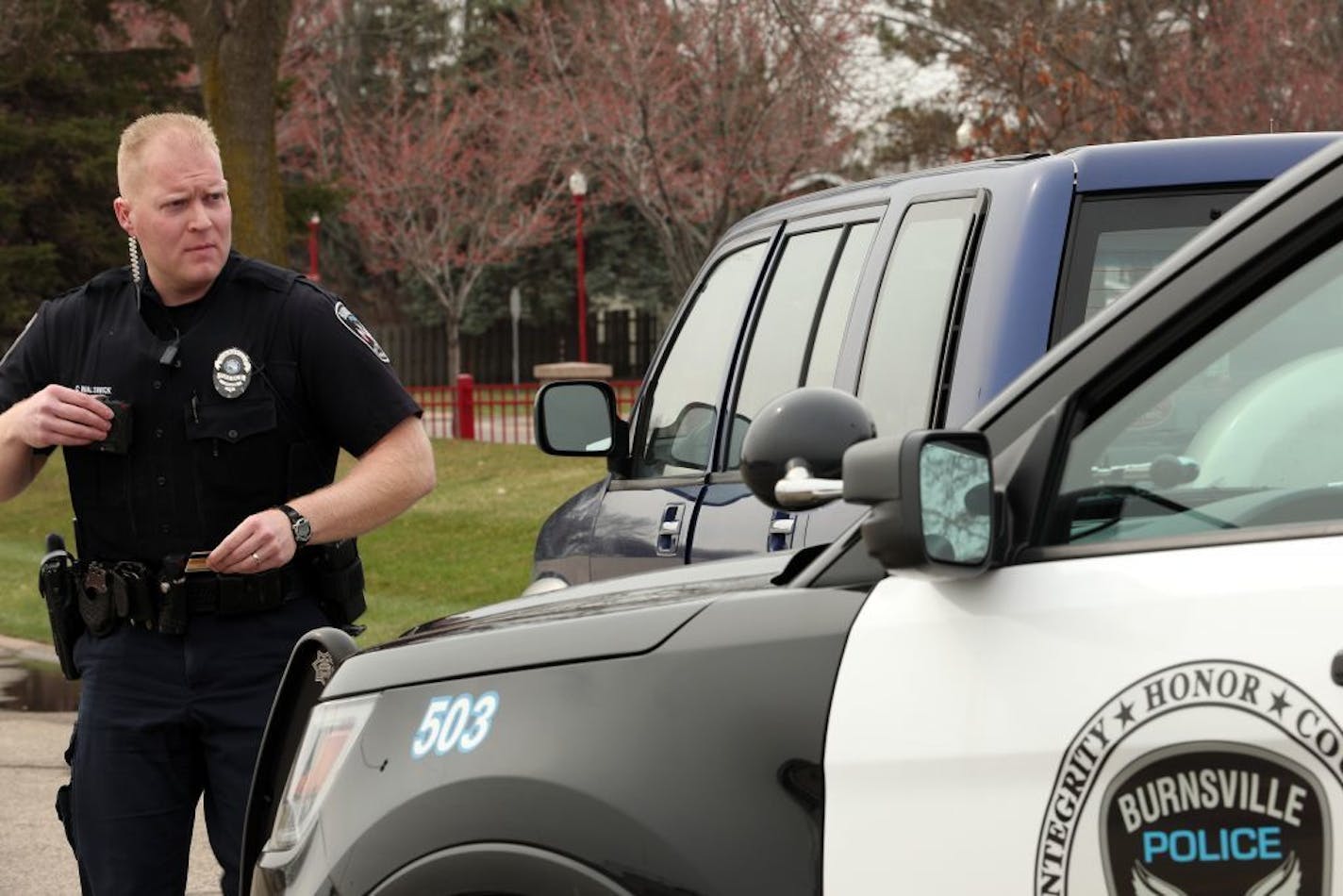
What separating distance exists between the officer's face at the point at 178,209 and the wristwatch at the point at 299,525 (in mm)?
488

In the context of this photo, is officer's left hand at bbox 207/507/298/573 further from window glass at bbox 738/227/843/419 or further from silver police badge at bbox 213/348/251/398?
window glass at bbox 738/227/843/419

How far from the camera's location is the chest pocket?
159 inches

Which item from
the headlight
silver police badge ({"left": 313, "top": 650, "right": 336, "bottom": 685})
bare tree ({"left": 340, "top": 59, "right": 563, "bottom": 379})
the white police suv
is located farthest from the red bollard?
the white police suv

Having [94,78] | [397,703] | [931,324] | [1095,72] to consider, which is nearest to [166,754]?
[397,703]

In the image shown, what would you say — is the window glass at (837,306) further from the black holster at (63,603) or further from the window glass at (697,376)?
the black holster at (63,603)

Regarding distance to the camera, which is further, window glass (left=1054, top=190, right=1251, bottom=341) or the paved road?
the paved road

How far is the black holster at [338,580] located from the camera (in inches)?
165

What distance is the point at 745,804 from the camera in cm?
→ 239

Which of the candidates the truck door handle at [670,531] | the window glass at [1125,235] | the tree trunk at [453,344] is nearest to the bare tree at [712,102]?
the truck door handle at [670,531]

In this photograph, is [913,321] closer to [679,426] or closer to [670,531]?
[670,531]

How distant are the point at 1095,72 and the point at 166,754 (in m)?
17.5

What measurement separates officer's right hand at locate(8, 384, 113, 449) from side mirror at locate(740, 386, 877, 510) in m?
1.68

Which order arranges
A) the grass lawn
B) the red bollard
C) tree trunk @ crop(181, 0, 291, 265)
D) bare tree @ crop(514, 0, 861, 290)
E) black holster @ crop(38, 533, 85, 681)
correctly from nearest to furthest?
black holster @ crop(38, 533, 85, 681) → the grass lawn → tree trunk @ crop(181, 0, 291, 265) → bare tree @ crop(514, 0, 861, 290) → the red bollard

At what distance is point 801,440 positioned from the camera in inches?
108
